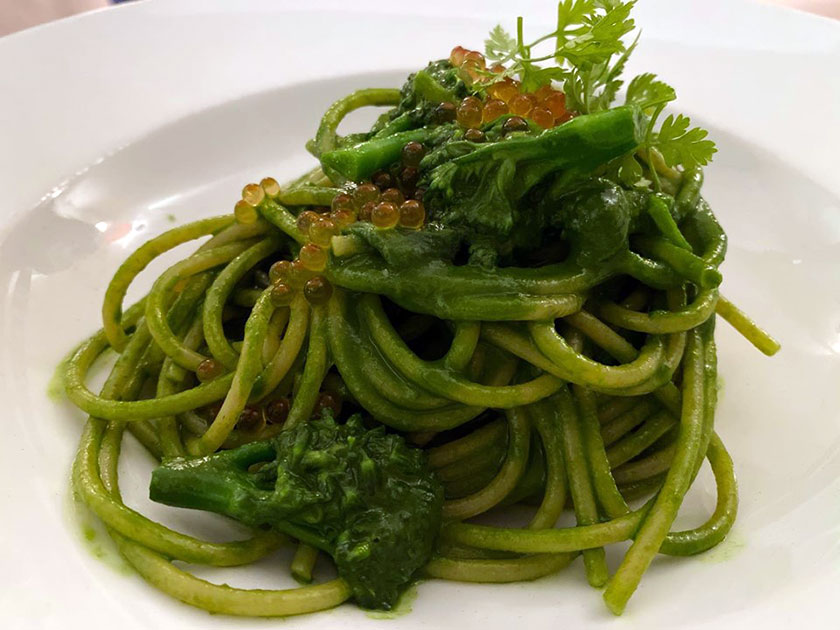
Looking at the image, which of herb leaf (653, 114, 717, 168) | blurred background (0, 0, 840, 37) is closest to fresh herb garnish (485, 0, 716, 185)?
herb leaf (653, 114, 717, 168)

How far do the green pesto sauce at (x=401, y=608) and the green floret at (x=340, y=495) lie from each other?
0.02m

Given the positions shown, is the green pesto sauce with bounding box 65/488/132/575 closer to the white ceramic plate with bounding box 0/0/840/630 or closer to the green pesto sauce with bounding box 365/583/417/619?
the white ceramic plate with bounding box 0/0/840/630

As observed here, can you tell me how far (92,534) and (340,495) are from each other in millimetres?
707

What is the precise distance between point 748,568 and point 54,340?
2442mm

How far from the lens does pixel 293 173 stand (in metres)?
4.34

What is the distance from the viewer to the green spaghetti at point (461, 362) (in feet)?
7.61

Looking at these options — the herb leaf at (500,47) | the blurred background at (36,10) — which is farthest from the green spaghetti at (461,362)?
the blurred background at (36,10)

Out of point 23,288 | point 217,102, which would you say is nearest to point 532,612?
point 23,288

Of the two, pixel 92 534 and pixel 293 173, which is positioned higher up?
pixel 92 534

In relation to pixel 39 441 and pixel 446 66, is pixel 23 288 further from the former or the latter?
pixel 446 66

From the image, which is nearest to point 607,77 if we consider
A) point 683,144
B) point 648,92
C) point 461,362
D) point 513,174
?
point 648,92

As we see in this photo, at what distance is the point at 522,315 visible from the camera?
2.33 m

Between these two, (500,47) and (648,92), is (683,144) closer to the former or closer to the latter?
(648,92)

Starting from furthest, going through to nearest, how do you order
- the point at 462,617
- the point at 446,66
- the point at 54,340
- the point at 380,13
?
the point at 380,13, the point at 54,340, the point at 446,66, the point at 462,617
